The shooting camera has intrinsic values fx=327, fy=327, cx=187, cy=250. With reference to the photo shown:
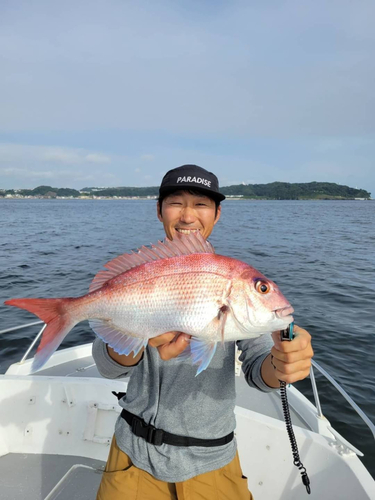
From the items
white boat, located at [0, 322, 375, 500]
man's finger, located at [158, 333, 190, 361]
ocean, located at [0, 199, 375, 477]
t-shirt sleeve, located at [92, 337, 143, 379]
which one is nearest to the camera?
man's finger, located at [158, 333, 190, 361]

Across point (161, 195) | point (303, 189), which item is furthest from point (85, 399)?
point (303, 189)

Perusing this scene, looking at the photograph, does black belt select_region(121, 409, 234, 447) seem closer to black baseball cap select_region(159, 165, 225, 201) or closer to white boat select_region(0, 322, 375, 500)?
white boat select_region(0, 322, 375, 500)

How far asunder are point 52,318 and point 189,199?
4.94 ft

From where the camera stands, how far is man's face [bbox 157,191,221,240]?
9.53 ft

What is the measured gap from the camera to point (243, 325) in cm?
198

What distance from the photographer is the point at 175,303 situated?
2113mm

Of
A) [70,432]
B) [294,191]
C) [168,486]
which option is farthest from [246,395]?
[294,191]

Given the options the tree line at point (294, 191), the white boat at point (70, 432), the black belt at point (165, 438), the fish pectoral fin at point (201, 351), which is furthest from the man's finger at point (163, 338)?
the tree line at point (294, 191)

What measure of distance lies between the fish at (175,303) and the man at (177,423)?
0.44 feet

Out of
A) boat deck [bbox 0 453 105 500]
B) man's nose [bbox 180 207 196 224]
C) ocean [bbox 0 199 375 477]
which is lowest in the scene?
ocean [bbox 0 199 375 477]

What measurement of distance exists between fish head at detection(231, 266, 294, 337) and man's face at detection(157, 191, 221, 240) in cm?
101

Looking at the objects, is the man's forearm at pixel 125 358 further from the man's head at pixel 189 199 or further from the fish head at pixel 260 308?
the man's head at pixel 189 199

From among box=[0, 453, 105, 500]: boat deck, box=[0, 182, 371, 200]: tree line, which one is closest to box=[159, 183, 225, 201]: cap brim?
box=[0, 453, 105, 500]: boat deck

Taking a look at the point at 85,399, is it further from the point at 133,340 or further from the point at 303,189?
the point at 303,189
